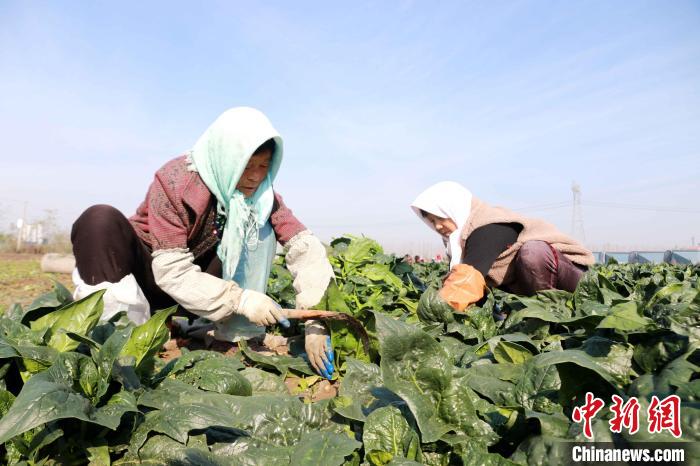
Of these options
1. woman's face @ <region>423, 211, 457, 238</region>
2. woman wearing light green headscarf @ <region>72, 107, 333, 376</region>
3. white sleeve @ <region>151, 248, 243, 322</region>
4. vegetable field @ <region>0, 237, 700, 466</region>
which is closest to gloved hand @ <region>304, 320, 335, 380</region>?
woman wearing light green headscarf @ <region>72, 107, 333, 376</region>

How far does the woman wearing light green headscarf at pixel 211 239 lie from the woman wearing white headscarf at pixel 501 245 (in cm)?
115

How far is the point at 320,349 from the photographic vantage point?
2.57 m

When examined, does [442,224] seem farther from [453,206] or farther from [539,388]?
[539,388]

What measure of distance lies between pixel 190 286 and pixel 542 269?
253 centimetres

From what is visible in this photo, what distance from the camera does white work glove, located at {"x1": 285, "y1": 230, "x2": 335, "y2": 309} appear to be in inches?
115

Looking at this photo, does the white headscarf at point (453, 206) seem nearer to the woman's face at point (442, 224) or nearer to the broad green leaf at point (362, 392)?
the woman's face at point (442, 224)

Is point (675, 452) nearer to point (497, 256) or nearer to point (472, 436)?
point (472, 436)

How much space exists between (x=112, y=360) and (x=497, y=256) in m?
2.92

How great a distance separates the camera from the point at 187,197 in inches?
111

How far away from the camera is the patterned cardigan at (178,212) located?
2.74 meters

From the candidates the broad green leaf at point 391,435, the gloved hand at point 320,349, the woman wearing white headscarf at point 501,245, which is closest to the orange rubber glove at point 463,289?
the woman wearing white headscarf at point 501,245

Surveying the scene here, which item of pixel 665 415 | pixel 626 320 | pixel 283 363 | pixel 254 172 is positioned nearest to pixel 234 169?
pixel 254 172

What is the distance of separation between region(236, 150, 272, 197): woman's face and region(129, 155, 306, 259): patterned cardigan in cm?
22

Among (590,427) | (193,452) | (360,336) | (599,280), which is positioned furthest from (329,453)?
(599,280)
